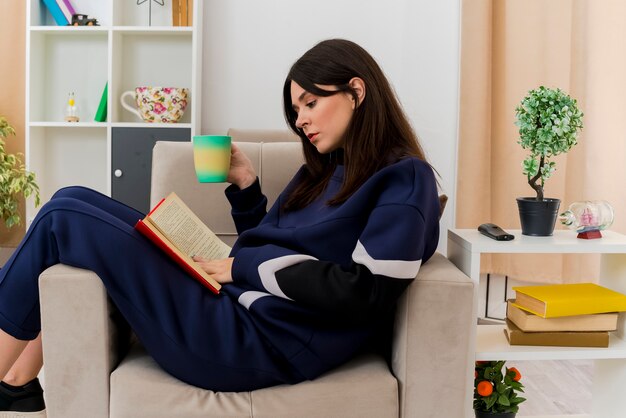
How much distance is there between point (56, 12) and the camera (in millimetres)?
3119

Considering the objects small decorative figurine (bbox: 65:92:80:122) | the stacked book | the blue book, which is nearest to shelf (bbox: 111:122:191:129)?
small decorative figurine (bbox: 65:92:80:122)

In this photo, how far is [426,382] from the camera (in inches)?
55.5

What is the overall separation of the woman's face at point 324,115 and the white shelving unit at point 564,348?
0.37 metres

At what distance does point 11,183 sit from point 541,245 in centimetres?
219

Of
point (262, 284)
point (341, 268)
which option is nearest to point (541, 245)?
point (341, 268)

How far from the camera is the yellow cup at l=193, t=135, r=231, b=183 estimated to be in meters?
1.69

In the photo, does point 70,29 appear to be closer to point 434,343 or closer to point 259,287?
point 259,287

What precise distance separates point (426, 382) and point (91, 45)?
2445 mm

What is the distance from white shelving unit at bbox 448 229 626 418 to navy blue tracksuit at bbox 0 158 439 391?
19cm

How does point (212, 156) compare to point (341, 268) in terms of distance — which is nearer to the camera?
point (341, 268)

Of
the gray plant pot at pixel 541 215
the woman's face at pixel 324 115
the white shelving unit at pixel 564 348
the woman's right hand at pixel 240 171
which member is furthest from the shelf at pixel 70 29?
the gray plant pot at pixel 541 215

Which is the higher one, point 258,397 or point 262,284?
point 262,284

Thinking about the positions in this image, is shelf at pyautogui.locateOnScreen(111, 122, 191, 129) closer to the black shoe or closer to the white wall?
the white wall

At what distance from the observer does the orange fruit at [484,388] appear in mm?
1701
